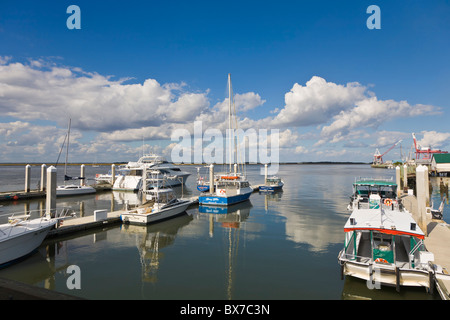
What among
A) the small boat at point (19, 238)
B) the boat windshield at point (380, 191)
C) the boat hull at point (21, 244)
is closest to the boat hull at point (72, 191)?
the small boat at point (19, 238)

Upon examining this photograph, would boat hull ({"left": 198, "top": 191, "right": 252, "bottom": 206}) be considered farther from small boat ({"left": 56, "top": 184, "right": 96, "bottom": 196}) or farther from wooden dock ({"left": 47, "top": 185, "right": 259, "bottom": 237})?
small boat ({"left": 56, "top": 184, "right": 96, "bottom": 196})

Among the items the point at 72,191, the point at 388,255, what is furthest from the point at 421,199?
the point at 72,191

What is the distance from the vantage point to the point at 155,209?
2506 cm

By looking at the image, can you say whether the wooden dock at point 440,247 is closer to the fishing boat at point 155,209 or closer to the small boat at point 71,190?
the fishing boat at point 155,209

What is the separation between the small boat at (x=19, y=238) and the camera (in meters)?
13.8

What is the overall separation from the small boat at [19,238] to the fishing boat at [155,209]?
25.7ft

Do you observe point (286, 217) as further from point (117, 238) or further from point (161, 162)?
point (161, 162)

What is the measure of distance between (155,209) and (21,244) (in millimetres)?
11401

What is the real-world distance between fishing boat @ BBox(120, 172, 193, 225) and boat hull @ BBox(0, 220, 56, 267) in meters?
7.89

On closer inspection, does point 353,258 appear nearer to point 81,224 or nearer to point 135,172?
point 81,224

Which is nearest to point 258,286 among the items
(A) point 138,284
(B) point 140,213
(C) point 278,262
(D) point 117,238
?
(C) point 278,262

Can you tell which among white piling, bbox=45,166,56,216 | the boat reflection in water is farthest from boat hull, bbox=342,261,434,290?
white piling, bbox=45,166,56,216

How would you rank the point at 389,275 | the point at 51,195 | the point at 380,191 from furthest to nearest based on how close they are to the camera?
the point at 380,191, the point at 51,195, the point at 389,275
